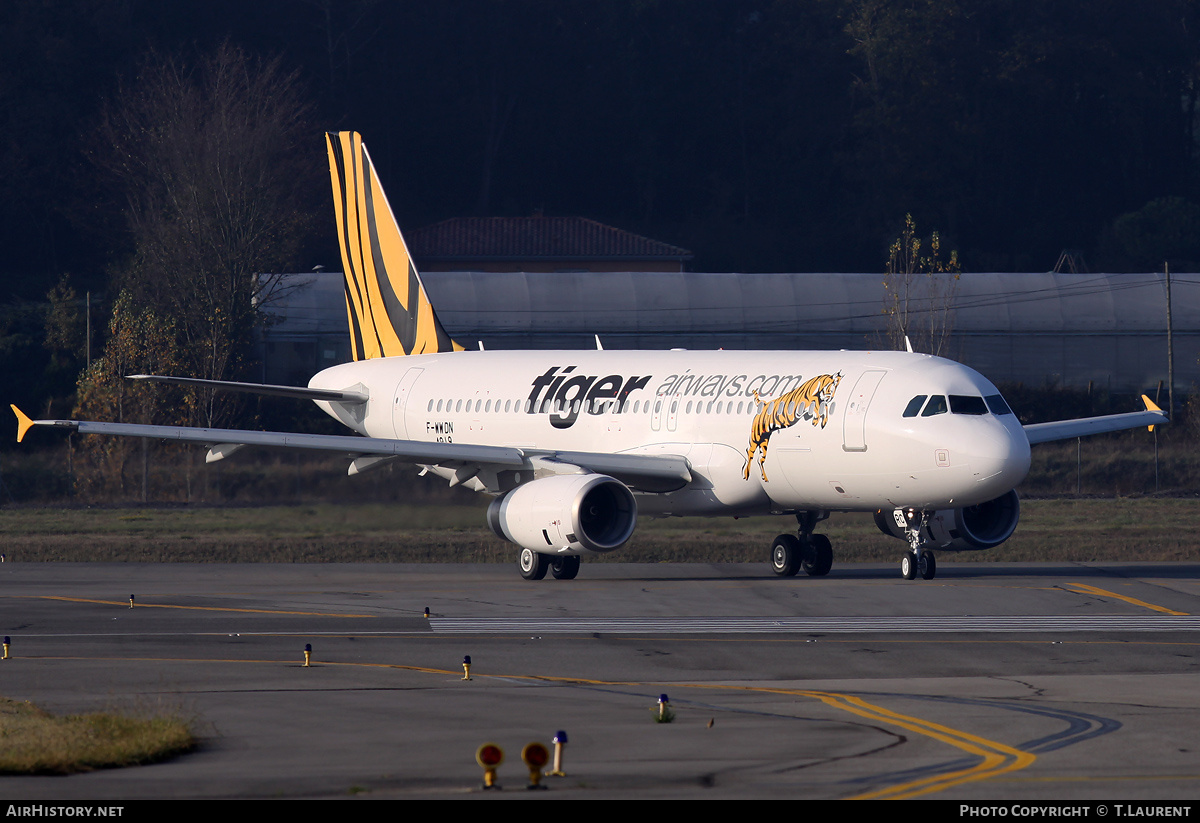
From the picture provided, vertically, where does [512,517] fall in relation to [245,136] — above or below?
below

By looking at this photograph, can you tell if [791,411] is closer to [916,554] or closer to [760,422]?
[760,422]

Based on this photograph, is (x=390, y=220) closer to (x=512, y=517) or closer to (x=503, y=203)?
(x=512, y=517)


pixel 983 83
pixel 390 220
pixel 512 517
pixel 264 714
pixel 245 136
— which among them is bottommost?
pixel 264 714

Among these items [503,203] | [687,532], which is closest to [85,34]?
[503,203]

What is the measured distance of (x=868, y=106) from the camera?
353 ft

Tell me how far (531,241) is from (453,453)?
6610 centimetres

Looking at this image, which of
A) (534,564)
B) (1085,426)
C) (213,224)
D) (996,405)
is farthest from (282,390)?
(213,224)

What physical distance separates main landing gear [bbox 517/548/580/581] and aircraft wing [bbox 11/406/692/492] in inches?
64.9

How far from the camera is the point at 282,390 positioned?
35.0 m

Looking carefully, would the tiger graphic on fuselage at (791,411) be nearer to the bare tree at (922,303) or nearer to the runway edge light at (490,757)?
the runway edge light at (490,757)

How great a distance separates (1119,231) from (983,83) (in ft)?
41.8

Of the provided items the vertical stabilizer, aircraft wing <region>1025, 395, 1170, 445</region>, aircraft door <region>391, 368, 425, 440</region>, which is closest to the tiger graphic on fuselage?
aircraft wing <region>1025, 395, 1170, 445</region>

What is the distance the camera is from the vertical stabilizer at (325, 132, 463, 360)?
133ft

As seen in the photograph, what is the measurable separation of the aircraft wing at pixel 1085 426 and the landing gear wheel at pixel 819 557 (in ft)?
14.2
